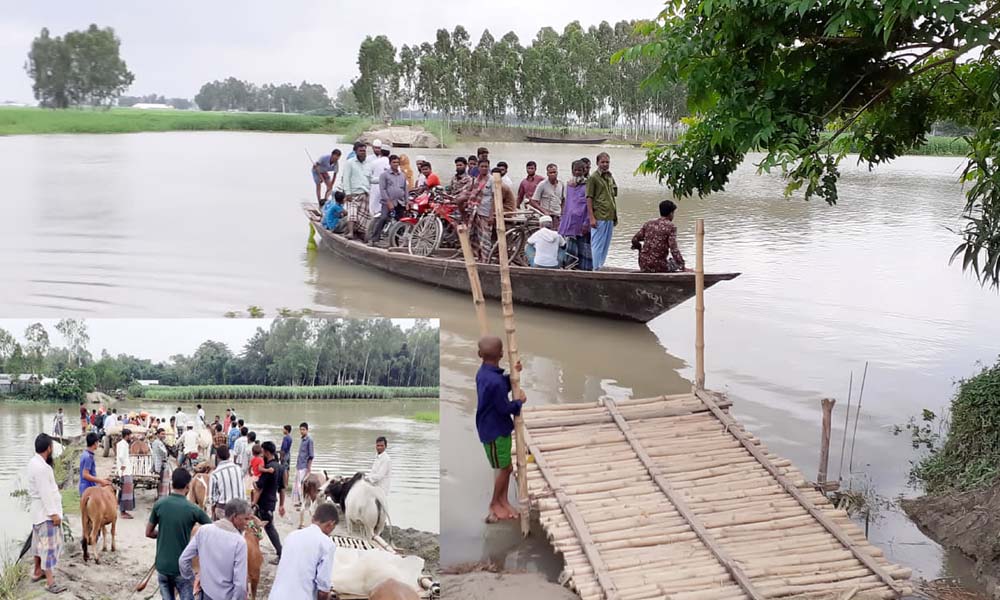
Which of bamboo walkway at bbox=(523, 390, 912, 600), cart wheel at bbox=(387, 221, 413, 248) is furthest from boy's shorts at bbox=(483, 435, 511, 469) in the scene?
cart wheel at bbox=(387, 221, 413, 248)

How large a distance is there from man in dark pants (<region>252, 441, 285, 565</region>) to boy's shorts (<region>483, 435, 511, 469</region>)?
151 cm

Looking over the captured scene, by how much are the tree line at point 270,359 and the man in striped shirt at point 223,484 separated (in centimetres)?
35

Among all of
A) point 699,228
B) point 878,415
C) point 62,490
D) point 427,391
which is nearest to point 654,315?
point 878,415

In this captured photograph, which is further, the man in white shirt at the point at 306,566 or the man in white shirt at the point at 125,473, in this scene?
the man in white shirt at the point at 125,473

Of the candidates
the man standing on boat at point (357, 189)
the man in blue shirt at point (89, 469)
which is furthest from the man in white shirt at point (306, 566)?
the man standing on boat at point (357, 189)

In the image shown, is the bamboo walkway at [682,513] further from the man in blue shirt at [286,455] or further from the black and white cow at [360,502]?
the man in blue shirt at [286,455]

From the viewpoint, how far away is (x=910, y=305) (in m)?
12.4

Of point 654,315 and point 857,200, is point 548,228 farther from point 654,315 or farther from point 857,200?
point 857,200

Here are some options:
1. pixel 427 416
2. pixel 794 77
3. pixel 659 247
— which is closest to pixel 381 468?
pixel 427 416

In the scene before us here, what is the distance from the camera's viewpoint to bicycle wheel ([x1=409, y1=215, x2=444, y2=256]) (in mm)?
11992

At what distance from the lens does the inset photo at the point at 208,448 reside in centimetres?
365

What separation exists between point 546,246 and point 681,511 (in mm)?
5996

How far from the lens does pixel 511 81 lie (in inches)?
2004

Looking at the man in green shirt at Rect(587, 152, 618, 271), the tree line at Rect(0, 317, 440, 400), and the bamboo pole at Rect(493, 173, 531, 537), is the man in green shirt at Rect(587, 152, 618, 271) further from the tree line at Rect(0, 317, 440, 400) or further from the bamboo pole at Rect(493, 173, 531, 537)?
the tree line at Rect(0, 317, 440, 400)
